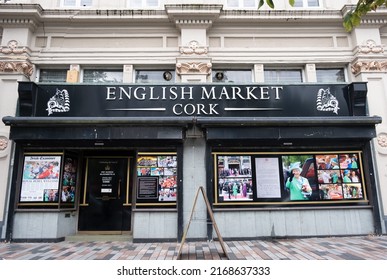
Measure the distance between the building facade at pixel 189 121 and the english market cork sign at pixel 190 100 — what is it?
31mm

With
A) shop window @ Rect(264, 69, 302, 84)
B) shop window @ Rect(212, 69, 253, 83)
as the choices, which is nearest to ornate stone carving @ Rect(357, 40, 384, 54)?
shop window @ Rect(264, 69, 302, 84)

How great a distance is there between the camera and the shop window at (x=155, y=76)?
8.39m

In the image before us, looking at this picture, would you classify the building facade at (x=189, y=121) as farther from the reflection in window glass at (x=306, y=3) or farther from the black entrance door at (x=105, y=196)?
the reflection in window glass at (x=306, y=3)

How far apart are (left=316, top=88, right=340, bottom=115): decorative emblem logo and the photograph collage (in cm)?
129

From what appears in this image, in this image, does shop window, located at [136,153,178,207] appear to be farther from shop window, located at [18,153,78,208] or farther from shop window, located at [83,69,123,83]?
shop window, located at [83,69,123,83]

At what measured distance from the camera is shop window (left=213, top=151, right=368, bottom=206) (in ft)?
23.7

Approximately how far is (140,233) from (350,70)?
8.00 metres

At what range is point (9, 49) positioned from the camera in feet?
26.6

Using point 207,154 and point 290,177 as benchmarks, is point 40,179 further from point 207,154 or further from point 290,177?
point 290,177

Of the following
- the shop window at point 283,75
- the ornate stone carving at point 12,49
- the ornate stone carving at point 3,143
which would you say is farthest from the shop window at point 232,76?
the ornate stone carving at point 3,143

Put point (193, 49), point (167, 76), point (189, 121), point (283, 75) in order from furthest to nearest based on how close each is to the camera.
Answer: point (283, 75), point (167, 76), point (193, 49), point (189, 121)

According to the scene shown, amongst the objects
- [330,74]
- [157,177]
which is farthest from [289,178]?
[330,74]

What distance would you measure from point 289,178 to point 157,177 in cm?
365

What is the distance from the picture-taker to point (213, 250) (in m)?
5.95
